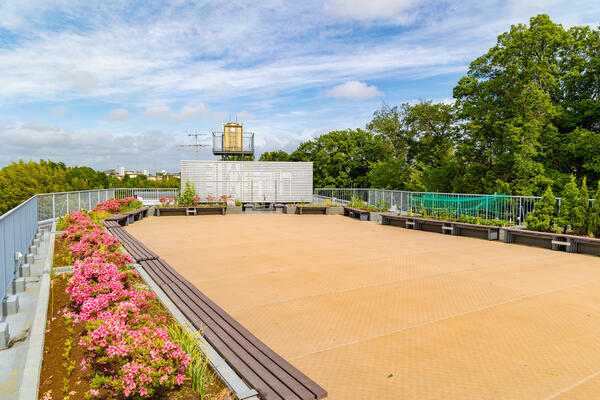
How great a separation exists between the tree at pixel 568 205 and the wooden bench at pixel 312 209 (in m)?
11.0

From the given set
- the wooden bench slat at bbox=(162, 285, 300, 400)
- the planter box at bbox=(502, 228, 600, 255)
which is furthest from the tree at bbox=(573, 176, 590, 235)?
the wooden bench slat at bbox=(162, 285, 300, 400)

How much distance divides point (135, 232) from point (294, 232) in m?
5.32

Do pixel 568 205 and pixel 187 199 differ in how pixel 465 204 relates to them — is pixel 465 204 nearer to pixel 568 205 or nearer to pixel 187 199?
pixel 568 205

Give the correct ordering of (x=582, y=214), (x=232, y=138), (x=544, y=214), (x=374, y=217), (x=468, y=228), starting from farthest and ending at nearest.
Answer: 1. (x=232, y=138)
2. (x=374, y=217)
3. (x=468, y=228)
4. (x=544, y=214)
5. (x=582, y=214)

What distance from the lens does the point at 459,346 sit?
3.90 metres

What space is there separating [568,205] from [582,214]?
55 cm

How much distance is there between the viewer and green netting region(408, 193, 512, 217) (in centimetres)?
1216

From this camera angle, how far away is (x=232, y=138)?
107ft

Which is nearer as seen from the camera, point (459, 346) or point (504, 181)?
point (459, 346)

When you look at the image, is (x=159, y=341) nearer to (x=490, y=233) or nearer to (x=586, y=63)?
(x=490, y=233)

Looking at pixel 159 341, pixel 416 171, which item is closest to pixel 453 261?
pixel 159 341

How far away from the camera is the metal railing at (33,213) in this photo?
507 centimetres

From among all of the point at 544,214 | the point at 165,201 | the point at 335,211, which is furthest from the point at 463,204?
the point at 165,201

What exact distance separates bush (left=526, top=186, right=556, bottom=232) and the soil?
10006mm
